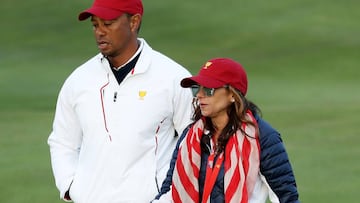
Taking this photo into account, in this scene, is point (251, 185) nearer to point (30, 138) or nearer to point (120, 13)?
point (120, 13)

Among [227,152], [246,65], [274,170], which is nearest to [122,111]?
[227,152]

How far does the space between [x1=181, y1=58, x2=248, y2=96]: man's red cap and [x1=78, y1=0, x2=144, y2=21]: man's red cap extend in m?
0.69

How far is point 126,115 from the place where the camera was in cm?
610

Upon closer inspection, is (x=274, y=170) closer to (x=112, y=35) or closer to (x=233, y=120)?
(x=233, y=120)

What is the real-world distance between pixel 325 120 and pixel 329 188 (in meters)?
3.72

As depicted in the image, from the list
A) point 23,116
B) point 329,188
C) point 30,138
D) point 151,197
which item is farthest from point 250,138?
point 23,116

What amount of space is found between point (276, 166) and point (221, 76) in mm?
514

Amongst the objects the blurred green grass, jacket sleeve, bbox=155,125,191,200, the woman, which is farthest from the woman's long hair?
the blurred green grass

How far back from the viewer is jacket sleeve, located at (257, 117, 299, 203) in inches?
214

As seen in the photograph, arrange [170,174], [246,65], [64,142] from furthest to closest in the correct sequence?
[246,65] → [64,142] → [170,174]

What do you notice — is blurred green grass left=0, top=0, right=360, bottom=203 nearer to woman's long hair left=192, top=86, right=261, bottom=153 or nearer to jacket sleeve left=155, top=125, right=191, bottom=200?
jacket sleeve left=155, top=125, right=191, bottom=200

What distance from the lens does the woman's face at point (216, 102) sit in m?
5.55

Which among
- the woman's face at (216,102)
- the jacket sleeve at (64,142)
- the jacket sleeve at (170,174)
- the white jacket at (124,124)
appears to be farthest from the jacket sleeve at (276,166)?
the jacket sleeve at (64,142)

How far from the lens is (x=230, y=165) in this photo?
546 centimetres
